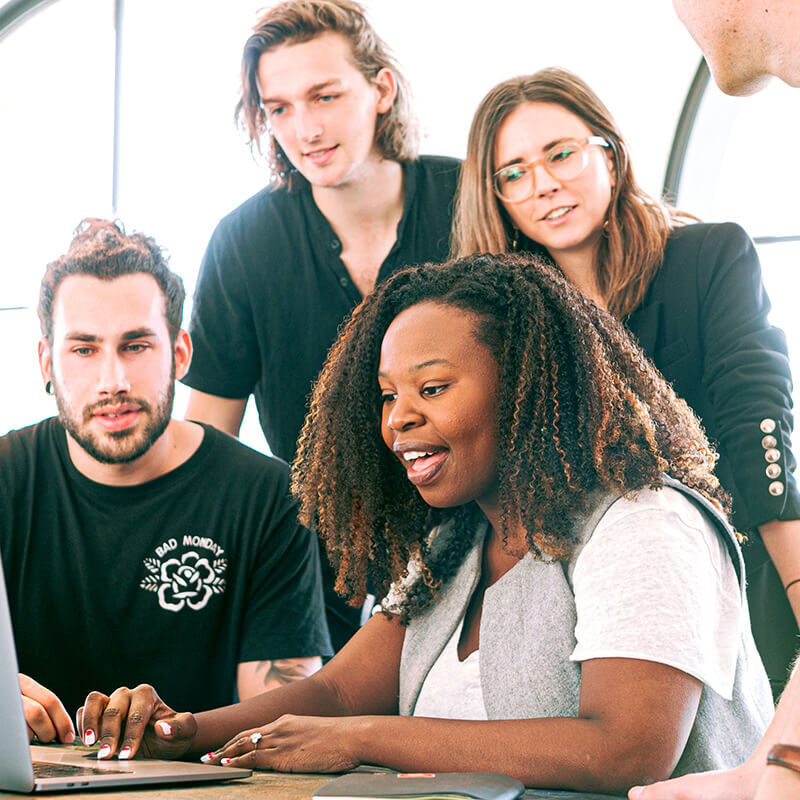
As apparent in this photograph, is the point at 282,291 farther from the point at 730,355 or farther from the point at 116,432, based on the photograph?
the point at 730,355

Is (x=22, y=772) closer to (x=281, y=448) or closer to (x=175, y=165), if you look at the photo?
(x=281, y=448)

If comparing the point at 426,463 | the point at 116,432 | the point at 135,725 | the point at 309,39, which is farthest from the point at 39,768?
the point at 309,39

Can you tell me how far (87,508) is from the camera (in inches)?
79.0

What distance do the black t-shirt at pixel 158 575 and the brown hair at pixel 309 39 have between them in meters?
0.74

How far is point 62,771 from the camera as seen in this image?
101cm

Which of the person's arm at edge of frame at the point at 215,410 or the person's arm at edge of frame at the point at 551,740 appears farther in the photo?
the person's arm at edge of frame at the point at 215,410

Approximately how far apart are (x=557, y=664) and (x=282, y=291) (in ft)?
4.22

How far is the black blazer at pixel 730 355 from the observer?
178cm

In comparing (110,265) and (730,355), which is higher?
(110,265)

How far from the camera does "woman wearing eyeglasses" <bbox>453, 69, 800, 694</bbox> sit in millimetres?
1790

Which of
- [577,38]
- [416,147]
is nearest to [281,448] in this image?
[416,147]

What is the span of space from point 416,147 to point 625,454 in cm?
128

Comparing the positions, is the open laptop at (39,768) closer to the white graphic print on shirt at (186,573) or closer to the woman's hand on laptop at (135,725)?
the woman's hand on laptop at (135,725)

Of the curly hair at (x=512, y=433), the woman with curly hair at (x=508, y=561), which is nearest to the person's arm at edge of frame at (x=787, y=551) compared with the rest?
the curly hair at (x=512, y=433)
